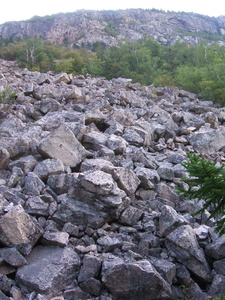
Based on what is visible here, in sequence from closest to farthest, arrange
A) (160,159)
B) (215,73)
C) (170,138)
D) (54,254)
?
(54,254) → (160,159) → (170,138) → (215,73)

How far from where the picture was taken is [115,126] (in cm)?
800

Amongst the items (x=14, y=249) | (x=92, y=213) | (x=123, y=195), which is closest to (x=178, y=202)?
(x=123, y=195)

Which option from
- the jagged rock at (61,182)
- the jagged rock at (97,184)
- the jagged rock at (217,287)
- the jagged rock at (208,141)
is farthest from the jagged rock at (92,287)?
the jagged rock at (208,141)

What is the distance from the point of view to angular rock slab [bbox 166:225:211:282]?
390 centimetres

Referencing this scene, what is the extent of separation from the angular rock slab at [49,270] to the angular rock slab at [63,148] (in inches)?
85.3

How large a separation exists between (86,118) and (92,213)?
433cm

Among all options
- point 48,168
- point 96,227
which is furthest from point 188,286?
point 48,168

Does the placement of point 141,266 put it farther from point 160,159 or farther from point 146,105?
point 146,105

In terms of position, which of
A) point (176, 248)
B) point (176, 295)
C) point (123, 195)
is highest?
point (123, 195)

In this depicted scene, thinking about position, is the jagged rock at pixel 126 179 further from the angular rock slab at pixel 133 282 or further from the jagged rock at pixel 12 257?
the jagged rock at pixel 12 257

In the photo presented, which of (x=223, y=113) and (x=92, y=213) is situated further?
(x=223, y=113)

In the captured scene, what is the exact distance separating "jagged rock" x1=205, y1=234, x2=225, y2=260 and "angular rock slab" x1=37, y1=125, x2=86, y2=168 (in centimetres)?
291

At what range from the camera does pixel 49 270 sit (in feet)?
11.7

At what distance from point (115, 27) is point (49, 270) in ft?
369
